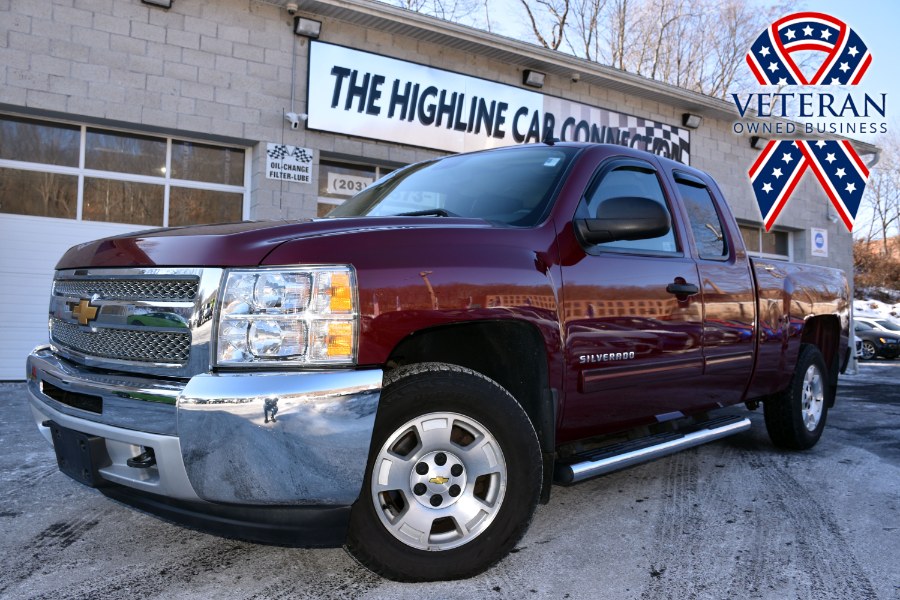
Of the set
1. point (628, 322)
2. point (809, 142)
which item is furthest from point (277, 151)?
point (809, 142)

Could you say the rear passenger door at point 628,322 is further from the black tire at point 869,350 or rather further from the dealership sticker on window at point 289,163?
the black tire at point 869,350

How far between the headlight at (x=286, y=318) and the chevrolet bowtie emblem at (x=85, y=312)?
0.74 meters

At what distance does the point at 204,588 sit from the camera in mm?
2449

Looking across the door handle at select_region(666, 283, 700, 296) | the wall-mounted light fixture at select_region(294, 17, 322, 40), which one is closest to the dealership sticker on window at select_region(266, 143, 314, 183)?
A: the wall-mounted light fixture at select_region(294, 17, 322, 40)

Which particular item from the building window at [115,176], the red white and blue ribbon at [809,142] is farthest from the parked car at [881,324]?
the building window at [115,176]

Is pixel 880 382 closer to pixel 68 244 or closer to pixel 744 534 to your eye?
pixel 744 534

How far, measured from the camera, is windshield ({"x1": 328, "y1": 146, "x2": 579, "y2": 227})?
3.12 m

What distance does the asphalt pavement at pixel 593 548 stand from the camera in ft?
8.19

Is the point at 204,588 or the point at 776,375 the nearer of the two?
the point at 204,588

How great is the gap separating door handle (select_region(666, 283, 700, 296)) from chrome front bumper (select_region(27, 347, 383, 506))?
1.84 meters

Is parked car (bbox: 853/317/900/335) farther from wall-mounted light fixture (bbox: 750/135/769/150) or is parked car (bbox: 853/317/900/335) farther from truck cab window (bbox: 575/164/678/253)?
truck cab window (bbox: 575/164/678/253)

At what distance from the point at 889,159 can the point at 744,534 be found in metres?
49.7

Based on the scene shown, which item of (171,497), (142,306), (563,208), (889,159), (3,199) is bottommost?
(171,497)

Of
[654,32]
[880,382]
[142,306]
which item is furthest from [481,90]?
[654,32]
